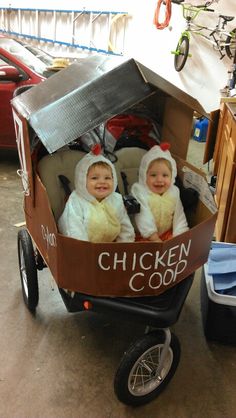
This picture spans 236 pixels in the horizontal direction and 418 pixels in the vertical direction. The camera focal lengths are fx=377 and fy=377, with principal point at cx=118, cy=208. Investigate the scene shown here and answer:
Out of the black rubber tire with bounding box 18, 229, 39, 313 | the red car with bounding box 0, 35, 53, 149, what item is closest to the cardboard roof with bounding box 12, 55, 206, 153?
the black rubber tire with bounding box 18, 229, 39, 313

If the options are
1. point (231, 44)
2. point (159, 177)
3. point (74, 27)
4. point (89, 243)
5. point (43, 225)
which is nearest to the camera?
point (89, 243)

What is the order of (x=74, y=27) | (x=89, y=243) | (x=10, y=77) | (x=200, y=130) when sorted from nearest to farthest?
1. (x=89, y=243)
2. (x=10, y=77)
3. (x=200, y=130)
4. (x=74, y=27)

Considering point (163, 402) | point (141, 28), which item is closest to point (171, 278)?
point (163, 402)

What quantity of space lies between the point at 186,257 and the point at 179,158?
0.57 m

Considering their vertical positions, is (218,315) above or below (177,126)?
below

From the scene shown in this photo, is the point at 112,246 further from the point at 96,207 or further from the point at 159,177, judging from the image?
the point at 159,177

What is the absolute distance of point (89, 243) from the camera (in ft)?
3.62

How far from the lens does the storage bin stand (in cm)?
157

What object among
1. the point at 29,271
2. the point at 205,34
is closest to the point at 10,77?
the point at 29,271

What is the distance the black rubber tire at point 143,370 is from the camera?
1.27 m

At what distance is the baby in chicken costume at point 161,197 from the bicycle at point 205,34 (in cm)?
350

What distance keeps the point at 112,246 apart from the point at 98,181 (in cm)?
35

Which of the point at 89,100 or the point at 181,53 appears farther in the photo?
the point at 181,53

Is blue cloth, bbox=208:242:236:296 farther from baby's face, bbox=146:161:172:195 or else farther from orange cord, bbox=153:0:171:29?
orange cord, bbox=153:0:171:29
